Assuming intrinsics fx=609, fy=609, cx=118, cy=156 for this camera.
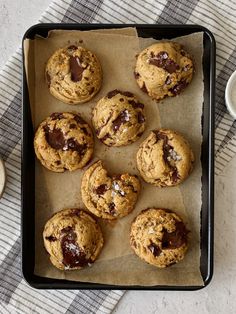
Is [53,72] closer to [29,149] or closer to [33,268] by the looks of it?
[29,149]

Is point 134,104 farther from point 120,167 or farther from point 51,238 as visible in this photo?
point 51,238

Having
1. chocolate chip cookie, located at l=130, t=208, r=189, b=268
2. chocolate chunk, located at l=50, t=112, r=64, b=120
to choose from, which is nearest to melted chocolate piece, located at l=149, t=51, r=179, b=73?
chocolate chunk, located at l=50, t=112, r=64, b=120

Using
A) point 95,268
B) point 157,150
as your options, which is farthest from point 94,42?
point 95,268

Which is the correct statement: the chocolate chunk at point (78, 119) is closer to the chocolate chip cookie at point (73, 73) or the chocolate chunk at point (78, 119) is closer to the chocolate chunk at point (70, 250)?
the chocolate chip cookie at point (73, 73)

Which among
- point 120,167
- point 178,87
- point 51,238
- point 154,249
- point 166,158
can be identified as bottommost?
point 51,238

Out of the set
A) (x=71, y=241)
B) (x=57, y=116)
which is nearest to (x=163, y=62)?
(x=57, y=116)

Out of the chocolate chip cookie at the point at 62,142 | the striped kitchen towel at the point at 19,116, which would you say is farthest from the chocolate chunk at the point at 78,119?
the striped kitchen towel at the point at 19,116
